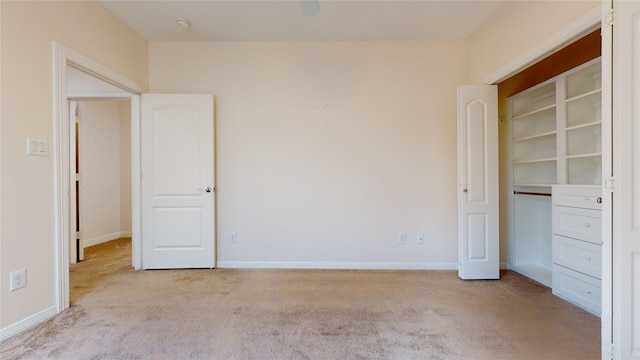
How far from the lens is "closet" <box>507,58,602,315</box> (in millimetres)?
2279

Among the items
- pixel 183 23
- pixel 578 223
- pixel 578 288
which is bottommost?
pixel 578 288

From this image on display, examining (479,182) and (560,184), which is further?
(479,182)

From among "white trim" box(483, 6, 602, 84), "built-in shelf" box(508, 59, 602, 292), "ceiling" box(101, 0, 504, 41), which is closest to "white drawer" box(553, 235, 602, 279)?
"built-in shelf" box(508, 59, 602, 292)

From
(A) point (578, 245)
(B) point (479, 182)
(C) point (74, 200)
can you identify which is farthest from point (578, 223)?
(C) point (74, 200)

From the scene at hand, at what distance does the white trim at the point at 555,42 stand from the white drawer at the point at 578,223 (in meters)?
1.31

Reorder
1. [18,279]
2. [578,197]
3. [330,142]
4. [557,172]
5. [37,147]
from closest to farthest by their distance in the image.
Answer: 1. [18,279]
2. [37,147]
3. [578,197]
4. [557,172]
5. [330,142]

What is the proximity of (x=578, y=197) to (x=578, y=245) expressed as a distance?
41 cm

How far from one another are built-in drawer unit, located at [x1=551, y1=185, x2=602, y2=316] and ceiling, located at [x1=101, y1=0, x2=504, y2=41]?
6.33 ft

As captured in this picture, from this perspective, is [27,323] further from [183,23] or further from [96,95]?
[183,23]

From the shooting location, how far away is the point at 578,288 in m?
2.34
